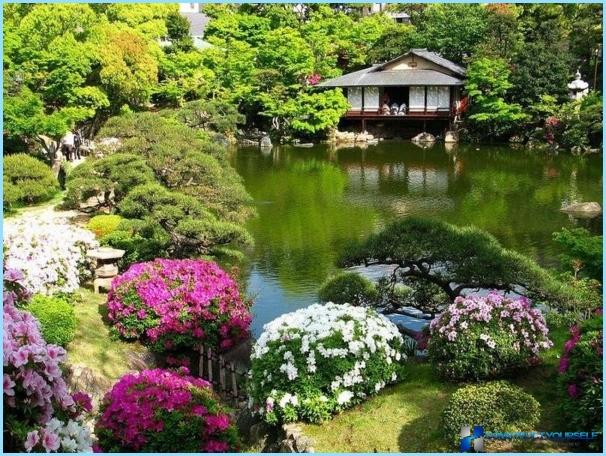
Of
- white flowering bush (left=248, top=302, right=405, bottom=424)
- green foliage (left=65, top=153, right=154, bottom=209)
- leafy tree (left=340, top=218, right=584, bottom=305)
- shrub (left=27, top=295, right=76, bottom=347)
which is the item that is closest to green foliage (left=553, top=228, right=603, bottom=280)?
leafy tree (left=340, top=218, right=584, bottom=305)

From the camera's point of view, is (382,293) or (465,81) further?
(465,81)

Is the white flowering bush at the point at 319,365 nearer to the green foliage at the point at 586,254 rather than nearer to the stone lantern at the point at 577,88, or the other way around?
the green foliage at the point at 586,254

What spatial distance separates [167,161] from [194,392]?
313 inches

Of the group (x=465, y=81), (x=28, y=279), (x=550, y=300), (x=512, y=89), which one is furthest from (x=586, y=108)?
(x=28, y=279)

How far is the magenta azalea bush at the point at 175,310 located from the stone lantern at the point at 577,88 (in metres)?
27.2

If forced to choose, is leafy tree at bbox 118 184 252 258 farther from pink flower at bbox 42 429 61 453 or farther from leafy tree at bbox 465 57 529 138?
leafy tree at bbox 465 57 529 138

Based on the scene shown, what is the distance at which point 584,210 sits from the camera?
19.0m

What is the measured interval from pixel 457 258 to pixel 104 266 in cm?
569

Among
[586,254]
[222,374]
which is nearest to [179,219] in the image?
[222,374]

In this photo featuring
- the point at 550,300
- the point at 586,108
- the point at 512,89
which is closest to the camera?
the point at 550,300

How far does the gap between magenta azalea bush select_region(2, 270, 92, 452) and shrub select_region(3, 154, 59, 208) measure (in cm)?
1414

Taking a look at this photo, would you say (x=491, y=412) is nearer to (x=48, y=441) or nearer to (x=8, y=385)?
(x=48, y=441)

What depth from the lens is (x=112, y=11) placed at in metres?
35.2

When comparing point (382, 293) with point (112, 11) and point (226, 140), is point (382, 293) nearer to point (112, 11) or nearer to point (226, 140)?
point (226, 140)
